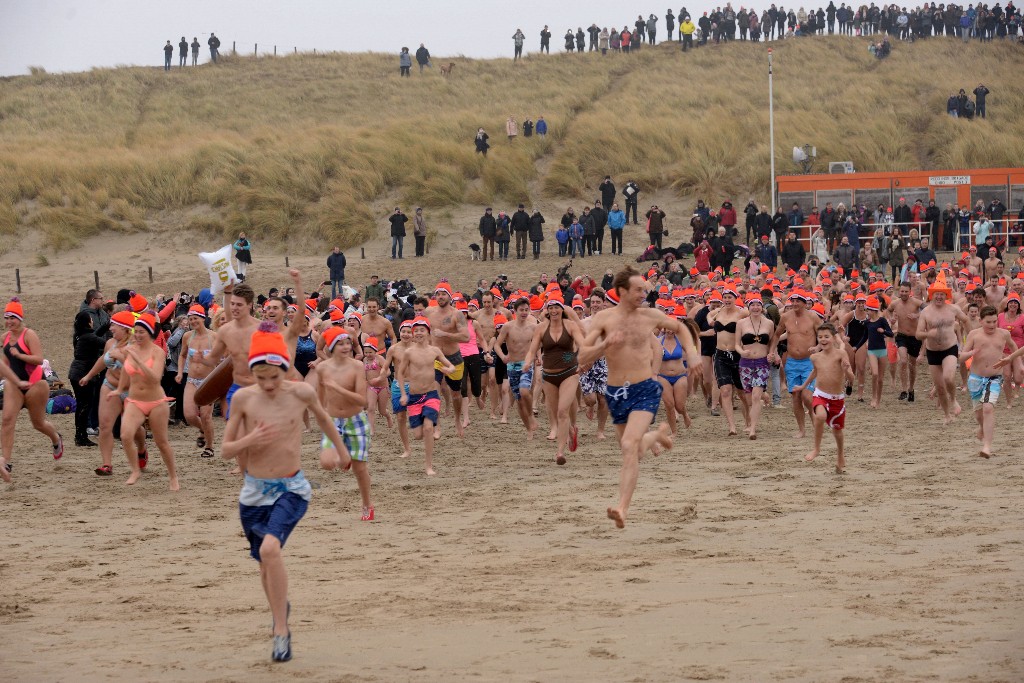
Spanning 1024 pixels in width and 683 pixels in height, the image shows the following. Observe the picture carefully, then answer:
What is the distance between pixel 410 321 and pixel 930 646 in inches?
316

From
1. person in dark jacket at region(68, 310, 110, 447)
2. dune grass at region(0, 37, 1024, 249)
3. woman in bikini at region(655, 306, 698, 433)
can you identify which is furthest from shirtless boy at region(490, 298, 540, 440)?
dune grass at region(0, 37, 1024, 249)

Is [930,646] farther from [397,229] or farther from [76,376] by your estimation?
[397,229]

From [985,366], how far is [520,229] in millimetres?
20125

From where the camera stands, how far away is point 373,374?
50.7ft

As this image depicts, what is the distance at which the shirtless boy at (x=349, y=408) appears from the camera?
10469mm

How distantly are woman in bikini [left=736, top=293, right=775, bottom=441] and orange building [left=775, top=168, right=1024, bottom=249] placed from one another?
2095cm

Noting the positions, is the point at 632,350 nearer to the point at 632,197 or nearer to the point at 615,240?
the point at 615,240

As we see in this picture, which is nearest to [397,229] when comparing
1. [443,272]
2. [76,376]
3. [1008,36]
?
[443,272]

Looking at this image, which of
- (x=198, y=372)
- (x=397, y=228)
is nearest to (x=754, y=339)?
(x=198, y=372)

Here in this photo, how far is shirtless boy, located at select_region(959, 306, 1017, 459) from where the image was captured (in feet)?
42.6

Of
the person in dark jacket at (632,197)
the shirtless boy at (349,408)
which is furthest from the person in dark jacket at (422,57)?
the shirtless boy at (349,408)

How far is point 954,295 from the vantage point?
20625 millimetres

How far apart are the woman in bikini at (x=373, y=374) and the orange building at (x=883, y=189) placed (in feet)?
68.9

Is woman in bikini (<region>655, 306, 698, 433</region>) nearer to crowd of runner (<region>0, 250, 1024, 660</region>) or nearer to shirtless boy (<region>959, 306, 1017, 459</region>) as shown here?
crowd of runner (<region>0, 250, 1024, 660</region>)
